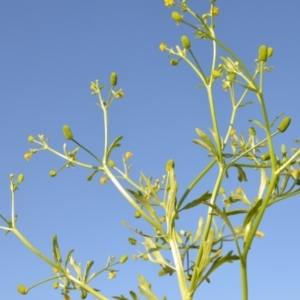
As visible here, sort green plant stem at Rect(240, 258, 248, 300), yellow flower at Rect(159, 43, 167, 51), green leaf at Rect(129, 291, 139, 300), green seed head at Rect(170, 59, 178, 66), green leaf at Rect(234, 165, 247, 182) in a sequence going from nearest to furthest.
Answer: green plant stem at Rect(240, 258, 248, 300) < green leaf at Rect(129, 291, 139, 300) < green leaf at Rect(234, 165, 247, 182) < green seed head at Rect(170, 59, 178, 66) < yellow flower at Rect(159, 43, 167, 51)

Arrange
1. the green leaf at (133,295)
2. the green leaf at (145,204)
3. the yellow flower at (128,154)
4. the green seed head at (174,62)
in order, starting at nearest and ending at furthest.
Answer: the green leaf at (133,295)
the green leaf at (145,204)
the green seed head at (174,62)
the yellow flower at (128,154)

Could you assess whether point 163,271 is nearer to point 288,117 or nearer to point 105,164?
point 105,164

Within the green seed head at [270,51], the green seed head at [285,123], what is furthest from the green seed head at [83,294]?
the green seed head at [270,51]

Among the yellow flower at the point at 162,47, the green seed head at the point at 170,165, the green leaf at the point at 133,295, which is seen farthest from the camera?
the yellow flower at the point at 162,47

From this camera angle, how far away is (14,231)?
278cm

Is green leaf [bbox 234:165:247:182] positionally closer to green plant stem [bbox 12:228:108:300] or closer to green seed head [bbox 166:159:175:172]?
green seed head [bbox 166:159:175:172]

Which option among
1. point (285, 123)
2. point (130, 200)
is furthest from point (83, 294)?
point (285, 123)

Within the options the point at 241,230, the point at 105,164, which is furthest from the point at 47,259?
the point at 241,230

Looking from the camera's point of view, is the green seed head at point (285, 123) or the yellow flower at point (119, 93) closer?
the green seed head at point (285, 123)

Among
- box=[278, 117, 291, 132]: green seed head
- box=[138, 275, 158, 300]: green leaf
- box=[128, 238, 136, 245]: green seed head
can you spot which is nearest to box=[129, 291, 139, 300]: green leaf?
box=[138, 275, 158, 300]: green leaf

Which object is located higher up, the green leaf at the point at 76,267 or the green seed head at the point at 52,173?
the green seed head at the point at 52,173

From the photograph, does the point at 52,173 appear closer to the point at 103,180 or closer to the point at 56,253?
the point at 103,180

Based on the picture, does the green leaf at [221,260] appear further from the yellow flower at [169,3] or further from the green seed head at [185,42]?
the yellow flower at [169,3]

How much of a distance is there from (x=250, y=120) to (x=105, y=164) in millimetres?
859
